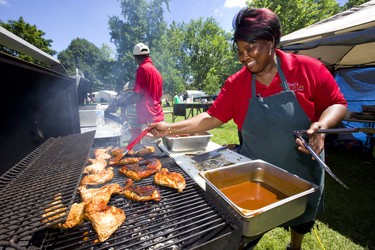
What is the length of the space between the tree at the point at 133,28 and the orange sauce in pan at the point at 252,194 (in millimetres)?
29733

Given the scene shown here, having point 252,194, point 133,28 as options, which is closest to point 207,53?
point 133,28

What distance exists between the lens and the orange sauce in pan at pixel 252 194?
4.93 ft

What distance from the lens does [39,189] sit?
1458 millimetres

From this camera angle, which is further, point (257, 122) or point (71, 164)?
point (257, 122)

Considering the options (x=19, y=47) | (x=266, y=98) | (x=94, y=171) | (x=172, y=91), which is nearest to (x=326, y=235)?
(x=266, y=98)

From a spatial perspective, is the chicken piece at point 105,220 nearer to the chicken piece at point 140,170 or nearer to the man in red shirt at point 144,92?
the chicken piece at point 140,170

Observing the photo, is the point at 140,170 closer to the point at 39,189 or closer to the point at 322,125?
the point at 39,189

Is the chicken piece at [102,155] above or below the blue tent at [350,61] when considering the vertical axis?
below

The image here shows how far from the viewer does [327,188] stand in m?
4.49

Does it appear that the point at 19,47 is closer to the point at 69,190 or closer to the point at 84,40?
the point at 69,190

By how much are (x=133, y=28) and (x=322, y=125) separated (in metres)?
31.9

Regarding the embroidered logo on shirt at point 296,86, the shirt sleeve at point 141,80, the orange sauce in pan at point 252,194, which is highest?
the shirt sleeve at point 141,80

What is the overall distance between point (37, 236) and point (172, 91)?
3264 centimetres

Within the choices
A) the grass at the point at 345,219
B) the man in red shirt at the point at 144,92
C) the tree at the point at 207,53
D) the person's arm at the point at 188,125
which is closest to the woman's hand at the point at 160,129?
the person's arm at the point at 188,125
